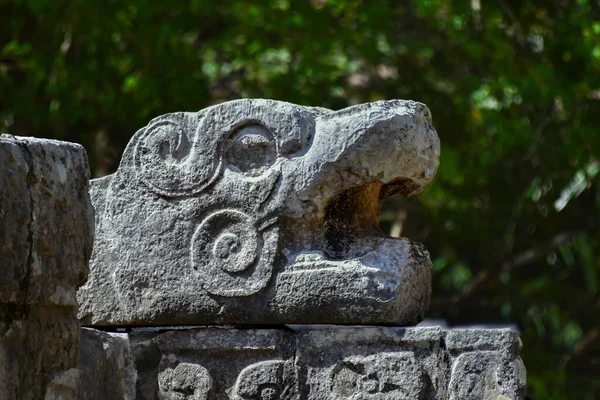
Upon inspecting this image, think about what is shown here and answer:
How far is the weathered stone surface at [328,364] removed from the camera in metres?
3.65

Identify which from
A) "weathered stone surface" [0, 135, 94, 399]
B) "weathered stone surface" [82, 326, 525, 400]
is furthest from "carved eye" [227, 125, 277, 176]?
"weathered stone surface" [0, 135, 94, 399]

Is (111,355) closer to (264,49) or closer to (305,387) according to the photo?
(305,387)

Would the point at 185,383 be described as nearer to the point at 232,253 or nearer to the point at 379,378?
the point at 232,253

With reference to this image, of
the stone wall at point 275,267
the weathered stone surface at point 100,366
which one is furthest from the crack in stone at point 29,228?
the stone wall at point 275,267

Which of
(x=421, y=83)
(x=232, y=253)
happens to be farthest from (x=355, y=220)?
(x=421, y=83)

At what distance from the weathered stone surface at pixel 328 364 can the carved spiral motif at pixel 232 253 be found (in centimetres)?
15

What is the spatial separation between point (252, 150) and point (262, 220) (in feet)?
0.77

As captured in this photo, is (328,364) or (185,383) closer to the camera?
(328,364)

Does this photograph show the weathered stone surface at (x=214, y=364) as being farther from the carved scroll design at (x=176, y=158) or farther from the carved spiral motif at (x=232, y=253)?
the carved scroll design at (x=176, y=158)

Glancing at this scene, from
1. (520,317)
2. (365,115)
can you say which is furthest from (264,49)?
(365,115)

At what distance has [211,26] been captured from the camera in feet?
29.9

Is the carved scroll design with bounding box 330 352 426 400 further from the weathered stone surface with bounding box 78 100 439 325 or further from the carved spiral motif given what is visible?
the carved spiral motif

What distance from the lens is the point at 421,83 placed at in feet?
28.3

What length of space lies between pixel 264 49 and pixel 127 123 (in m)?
1.12
